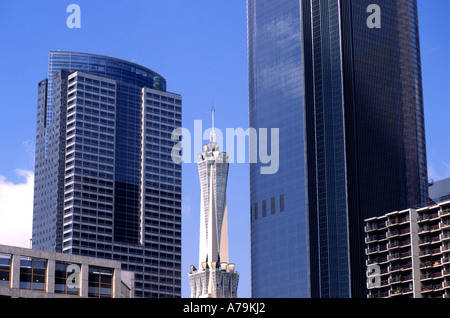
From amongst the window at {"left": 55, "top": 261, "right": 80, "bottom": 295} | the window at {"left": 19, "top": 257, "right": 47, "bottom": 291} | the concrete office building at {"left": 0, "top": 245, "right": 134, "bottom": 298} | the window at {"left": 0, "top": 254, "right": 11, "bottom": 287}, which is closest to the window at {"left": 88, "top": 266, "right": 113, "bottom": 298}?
the concrete office building at {"left": 0, "top": 245, "right": 134, "bottom": 298}

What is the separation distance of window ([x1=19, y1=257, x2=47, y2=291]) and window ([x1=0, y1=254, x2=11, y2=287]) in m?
2.05

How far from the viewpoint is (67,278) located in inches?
4471

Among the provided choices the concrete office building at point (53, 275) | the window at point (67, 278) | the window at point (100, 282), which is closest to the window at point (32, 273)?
the concrete office building at point (53, 275)

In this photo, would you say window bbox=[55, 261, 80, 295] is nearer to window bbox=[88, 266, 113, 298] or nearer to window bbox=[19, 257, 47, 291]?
window bbox=[19, 257, 47, 291]

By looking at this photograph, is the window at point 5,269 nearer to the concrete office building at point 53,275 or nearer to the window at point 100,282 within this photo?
the concrete office building at point 53,275

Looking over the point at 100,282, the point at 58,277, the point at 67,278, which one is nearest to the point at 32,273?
the point at 58,277

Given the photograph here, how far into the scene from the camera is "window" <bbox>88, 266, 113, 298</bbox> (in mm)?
116625

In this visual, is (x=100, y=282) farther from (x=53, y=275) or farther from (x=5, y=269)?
(x=5, y=269)

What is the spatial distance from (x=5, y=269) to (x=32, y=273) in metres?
4.02
